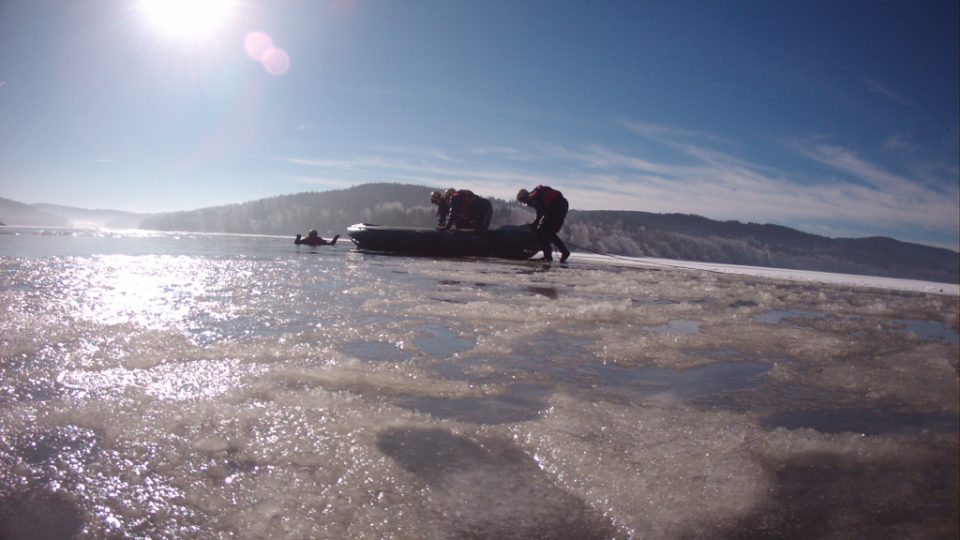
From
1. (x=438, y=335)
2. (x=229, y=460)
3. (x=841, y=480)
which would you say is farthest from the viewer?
(x=438, y=335)

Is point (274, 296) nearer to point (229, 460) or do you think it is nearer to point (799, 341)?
point (229, 460)

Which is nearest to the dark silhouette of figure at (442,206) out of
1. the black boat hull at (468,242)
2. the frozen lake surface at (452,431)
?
the black boat hull at (468,242)

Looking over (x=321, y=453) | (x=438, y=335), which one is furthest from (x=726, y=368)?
(x=321, y=453)

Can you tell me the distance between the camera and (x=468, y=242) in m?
16.3

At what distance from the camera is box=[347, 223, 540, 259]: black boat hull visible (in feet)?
53.7

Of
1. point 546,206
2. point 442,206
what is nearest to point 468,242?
point 442,206

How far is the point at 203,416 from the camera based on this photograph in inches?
74.0

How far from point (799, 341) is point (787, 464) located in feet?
9.75

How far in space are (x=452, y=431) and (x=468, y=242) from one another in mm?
14521

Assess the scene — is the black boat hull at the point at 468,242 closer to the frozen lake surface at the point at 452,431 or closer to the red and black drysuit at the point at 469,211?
the red and black drysuit at the point at 469,211

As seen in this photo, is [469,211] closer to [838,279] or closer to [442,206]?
[442,206]

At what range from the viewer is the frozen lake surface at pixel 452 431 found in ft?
4.38

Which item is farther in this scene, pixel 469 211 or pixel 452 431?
pixel 469 211

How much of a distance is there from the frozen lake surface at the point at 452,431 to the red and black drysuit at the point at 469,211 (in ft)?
43.9
